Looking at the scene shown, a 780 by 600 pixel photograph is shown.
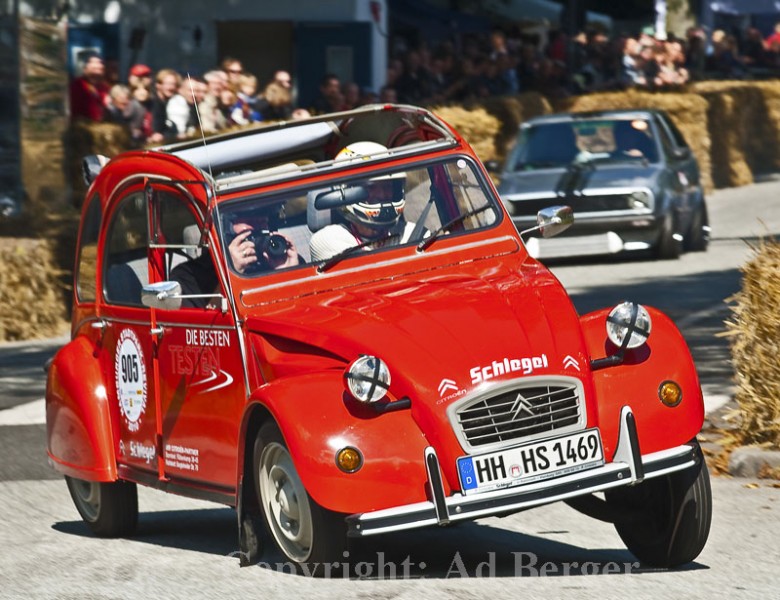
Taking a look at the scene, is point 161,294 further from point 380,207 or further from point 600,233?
point 600,233

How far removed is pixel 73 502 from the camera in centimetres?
1010

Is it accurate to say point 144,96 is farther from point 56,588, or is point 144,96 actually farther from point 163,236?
point 56,588

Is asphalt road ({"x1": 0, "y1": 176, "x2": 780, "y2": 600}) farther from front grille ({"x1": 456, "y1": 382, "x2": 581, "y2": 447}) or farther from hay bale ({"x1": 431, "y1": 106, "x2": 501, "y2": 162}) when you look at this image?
hay bale ({"x1": 431, "y1": 106, "x2": 501, "y2": 162})

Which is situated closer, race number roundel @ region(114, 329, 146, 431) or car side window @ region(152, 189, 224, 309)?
car side window @ region(152, 189, 224, 309)

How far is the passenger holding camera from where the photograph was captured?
8.12 metres

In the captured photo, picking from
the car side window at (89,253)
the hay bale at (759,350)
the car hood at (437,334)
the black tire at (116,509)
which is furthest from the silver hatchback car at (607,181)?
the car hood at (437,334)

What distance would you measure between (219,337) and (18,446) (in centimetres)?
456

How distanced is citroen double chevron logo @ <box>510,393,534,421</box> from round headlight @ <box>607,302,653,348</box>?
1.80 feet

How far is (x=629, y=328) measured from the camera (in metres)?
7.34

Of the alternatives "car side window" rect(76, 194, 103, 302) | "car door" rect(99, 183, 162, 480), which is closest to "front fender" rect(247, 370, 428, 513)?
"car door" rect(99, 183, 162, 480)

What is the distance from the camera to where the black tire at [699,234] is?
22.0 m

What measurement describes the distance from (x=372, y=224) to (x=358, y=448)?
178 centimetres

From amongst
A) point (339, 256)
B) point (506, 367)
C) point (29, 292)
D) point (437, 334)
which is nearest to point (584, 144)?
point (29, 292)

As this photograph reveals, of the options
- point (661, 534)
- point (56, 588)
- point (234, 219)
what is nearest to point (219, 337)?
point (234, 219)
